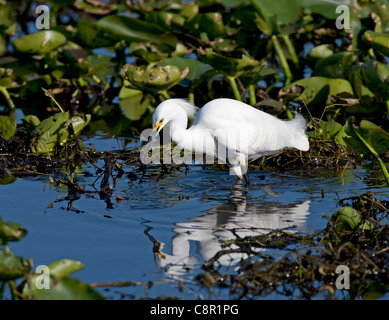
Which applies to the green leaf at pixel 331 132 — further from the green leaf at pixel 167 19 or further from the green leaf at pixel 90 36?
the green leaf at pixel 90 36

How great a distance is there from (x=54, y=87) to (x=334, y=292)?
18.5ft

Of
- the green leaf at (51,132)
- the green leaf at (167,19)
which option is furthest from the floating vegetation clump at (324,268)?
the green leaf at (167,19)

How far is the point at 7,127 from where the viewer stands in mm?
6102

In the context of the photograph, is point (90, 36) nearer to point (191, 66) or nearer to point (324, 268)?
point (191, 66)

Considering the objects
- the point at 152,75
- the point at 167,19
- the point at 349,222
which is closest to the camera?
the point at 349,222

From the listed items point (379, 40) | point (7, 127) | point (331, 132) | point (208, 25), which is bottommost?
point (331, 132)

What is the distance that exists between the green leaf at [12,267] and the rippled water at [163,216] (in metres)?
0.61

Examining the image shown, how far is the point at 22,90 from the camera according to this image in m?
8.43

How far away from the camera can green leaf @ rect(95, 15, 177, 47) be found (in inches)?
297

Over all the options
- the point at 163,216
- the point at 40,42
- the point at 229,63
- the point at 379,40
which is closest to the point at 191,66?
the point at 229,63

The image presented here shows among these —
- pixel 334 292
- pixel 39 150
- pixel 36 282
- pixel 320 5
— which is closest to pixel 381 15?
pixel 320 5

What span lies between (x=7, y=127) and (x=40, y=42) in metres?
1.55

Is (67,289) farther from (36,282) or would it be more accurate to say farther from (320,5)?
(320,5)

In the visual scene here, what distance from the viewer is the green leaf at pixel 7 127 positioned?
6066 mm
